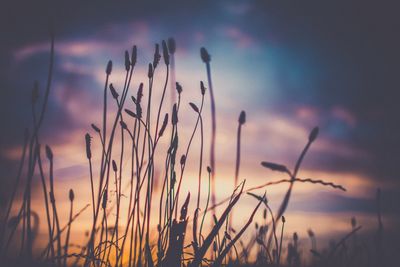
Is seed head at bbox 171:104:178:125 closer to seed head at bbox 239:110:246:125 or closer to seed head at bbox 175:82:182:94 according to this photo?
seed head at bbox 175:82:182:94

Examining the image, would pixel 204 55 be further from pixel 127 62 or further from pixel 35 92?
pixel 35 92

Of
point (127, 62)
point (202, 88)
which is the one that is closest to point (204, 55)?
point (202, 88)

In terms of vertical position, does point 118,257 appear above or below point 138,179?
below

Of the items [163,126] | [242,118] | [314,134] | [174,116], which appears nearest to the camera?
[314,134]

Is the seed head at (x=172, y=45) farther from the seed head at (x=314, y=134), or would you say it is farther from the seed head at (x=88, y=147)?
the seed head at (x=314, y=134)

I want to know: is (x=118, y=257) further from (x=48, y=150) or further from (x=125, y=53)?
(x=125, y=53)

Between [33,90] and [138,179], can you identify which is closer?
[33,90]

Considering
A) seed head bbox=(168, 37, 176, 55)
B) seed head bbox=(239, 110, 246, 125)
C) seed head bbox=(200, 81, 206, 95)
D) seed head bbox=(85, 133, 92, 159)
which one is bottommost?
seed head bbox=(85, 133, 92, 159)

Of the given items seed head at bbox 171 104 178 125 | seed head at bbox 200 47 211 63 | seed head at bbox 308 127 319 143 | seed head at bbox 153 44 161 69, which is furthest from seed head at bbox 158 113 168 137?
seed head at bbox 308 127 319 143

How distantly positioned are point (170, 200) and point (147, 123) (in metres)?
0.41

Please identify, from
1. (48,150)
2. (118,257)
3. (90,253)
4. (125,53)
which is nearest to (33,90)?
(48,150)

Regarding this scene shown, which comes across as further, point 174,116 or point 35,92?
point 174,116

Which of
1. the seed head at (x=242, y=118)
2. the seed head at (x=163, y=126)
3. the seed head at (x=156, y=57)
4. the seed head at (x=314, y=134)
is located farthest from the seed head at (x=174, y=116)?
the seed head at (x=314, y=134)

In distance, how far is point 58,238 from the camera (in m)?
1.99
